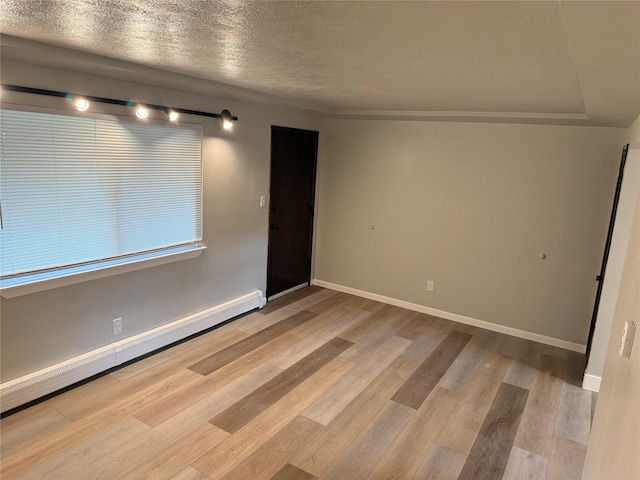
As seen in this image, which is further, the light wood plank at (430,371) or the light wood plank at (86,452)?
the light wood plank at (430,371)

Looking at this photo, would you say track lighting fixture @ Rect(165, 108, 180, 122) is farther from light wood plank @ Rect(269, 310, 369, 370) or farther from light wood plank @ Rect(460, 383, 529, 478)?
light wood plank @ Rect(460, 383, 529, 478)

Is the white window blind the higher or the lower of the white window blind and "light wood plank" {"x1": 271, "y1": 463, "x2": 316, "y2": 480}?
the higher

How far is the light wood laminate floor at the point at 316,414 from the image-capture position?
2.42 meters

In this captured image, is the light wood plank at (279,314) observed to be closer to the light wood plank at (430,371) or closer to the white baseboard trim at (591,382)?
the light wood plank at (430,371)

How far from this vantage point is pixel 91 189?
2.96 m

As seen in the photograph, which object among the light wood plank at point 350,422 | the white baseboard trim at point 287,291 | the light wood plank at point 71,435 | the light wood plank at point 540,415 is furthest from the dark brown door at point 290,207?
the light wood plank at point 540,415

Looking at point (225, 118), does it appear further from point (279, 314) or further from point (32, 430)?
point (32, 430)

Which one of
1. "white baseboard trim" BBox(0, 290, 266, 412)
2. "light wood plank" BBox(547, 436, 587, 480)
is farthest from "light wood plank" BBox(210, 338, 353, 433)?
"light wood plank" BBox(547, 436, 587, 480)

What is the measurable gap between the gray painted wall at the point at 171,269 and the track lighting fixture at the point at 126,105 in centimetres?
4

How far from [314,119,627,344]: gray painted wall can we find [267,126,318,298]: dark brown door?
10.1 inches

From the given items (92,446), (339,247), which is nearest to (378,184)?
(339,247)

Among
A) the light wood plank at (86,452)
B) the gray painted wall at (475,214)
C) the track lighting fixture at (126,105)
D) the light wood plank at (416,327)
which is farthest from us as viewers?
the light wood plank at (416,327)

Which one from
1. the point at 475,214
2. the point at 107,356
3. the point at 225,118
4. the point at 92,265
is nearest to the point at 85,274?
the point at 92,265

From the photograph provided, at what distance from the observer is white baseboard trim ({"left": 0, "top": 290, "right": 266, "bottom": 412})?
8.96ft
